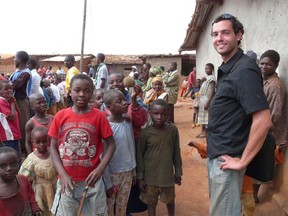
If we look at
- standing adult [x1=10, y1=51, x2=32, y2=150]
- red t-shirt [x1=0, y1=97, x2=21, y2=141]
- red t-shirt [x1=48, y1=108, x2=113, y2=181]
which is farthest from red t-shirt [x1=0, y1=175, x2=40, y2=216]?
standing adult [x1=10, y1=51, x2=32, y2=150]

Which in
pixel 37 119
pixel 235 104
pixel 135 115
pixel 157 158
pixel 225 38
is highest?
pixel 225 38

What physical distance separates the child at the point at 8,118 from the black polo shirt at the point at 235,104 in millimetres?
2741

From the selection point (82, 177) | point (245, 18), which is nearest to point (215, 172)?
point (82, 177)

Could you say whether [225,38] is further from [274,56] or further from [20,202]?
[20,202]

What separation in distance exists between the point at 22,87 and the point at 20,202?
3.08m

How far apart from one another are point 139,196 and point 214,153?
1.54 m

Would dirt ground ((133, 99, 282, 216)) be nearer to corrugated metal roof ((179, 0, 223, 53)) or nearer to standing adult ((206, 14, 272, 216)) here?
standing adult ((206, 14, 272, 216))

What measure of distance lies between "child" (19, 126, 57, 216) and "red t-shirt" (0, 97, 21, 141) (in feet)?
3.26

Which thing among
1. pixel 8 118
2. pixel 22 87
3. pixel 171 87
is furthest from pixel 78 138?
pixel 171 87

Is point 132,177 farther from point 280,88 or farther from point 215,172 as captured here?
point 280,88

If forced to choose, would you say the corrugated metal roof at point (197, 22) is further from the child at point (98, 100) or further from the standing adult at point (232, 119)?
the standing adult at point (232, 119)

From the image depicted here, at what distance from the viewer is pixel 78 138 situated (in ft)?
7.72

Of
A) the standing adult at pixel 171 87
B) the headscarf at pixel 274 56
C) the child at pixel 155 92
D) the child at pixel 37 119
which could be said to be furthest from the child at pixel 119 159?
the standing adult at pixel 171 87

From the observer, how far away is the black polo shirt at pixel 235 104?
6.15 ft
